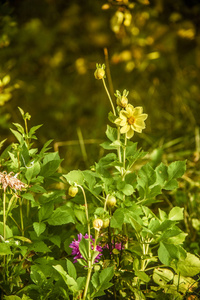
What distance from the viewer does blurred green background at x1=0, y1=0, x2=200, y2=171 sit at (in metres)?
3.00

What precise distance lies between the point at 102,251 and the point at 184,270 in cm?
28

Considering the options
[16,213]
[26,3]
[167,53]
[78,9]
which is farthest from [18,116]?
[16,213]

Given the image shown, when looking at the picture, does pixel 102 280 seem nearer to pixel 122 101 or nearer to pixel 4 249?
pixel 4 249

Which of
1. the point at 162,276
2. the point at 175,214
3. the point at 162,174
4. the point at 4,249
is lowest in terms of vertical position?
the point at 162,276

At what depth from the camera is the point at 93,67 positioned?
3.57 m

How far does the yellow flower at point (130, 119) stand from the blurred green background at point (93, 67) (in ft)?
5.24

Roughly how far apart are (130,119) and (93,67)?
2473mm

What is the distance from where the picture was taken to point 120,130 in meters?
1.19

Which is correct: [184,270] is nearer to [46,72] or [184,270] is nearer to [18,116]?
[18,116]

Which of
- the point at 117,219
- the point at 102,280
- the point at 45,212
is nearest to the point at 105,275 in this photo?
the point at 102,280

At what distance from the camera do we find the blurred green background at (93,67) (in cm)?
300

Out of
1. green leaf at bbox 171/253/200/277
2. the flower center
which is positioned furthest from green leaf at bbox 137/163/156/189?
green leaf at bbox 171/253/200/277

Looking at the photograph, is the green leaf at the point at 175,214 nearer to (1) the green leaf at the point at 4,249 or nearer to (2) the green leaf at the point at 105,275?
(2) the green leaf at the point at 105,275

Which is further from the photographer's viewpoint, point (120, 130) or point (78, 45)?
point (78, 45)
